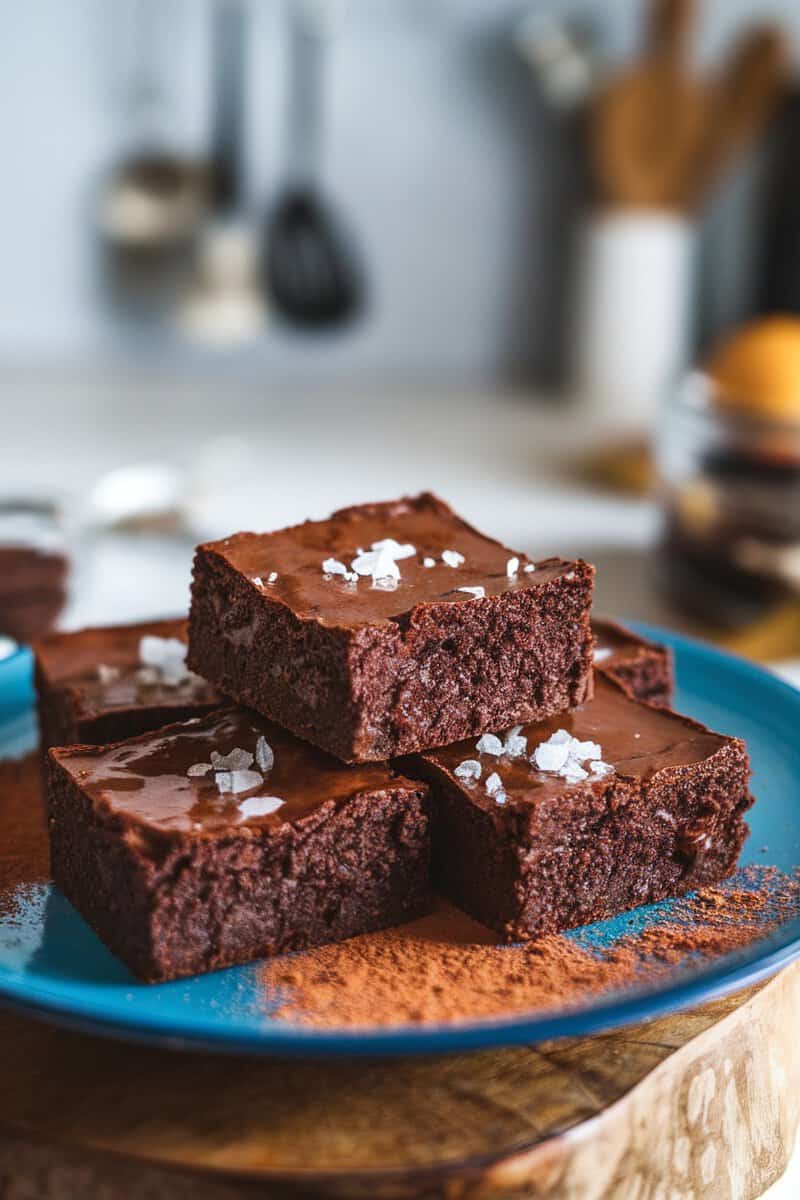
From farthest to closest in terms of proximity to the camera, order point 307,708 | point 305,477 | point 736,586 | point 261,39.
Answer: point 261,39 < point 305,477 < point 736,586 < point 307,708

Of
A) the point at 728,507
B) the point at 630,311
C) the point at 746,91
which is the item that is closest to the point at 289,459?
the point at 630,311

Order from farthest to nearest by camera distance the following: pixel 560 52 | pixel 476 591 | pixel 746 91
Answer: pixel 560 52
pixel 746 91
pixel 476 591

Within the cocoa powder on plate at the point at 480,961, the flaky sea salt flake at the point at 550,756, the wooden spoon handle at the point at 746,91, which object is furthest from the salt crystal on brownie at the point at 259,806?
the wooden spoon handle at the point at 746,91

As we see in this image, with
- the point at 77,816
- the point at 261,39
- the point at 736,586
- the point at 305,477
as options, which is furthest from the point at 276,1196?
the point at 261,39

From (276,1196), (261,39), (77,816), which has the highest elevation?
(261,39)

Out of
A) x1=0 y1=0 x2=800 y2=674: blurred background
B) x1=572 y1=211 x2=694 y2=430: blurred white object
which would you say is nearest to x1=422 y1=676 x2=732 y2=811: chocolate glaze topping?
x1=0 y1=0 x2=800 y2=674: blurred background

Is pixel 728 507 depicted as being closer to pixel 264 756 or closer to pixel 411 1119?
pixel 264 756

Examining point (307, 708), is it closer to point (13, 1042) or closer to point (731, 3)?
point (13, 1042)
